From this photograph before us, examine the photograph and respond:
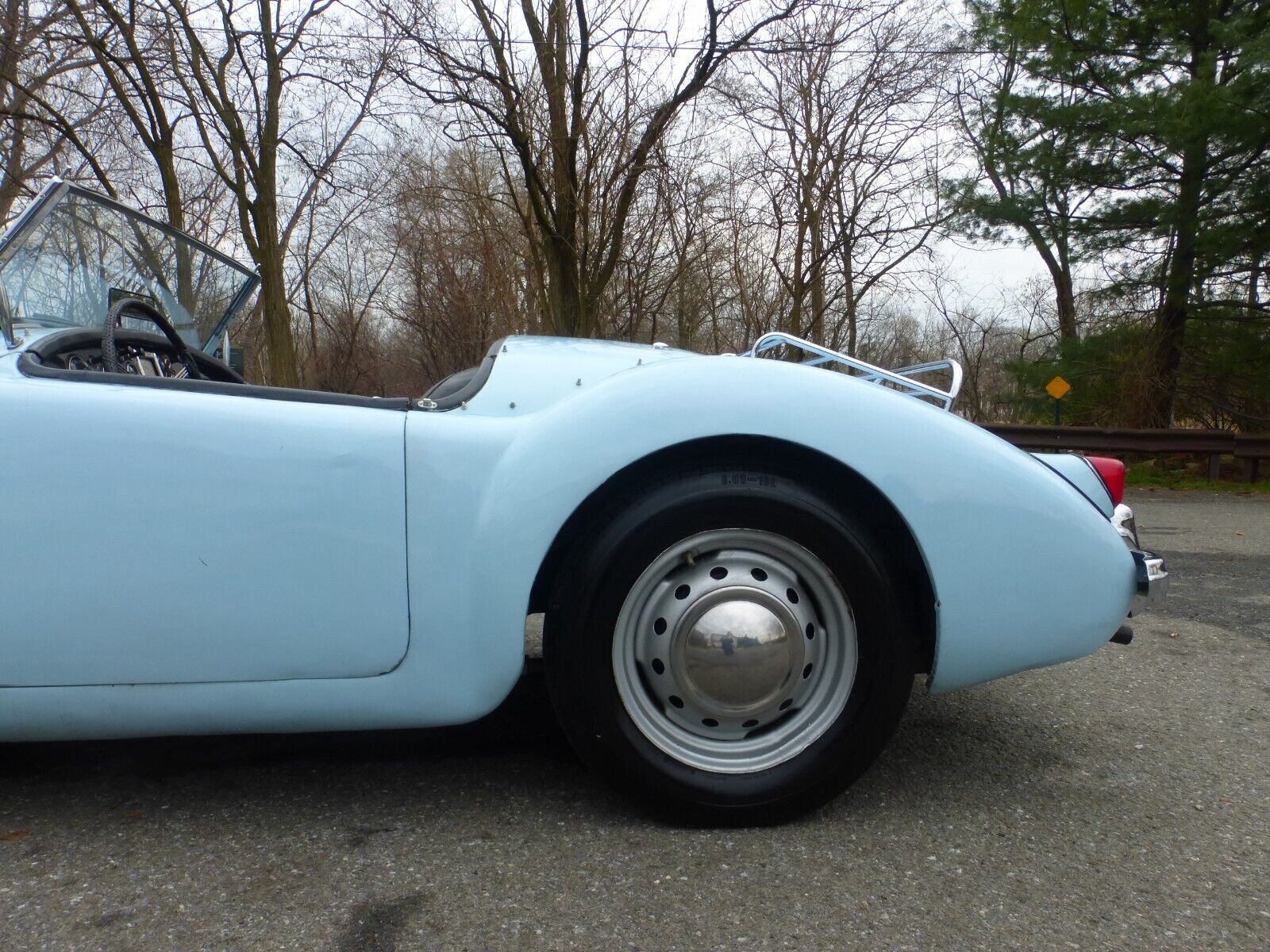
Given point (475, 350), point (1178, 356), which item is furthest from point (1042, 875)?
point (475, 350)

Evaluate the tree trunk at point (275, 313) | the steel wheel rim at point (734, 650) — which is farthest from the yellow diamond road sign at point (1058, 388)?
the steel wheel rim at point (734, 650)

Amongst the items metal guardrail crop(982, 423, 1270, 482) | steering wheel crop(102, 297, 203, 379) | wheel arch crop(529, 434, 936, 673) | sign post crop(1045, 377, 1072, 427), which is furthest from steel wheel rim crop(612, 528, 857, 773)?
sign post crop(1045, 377, 1072, 427)

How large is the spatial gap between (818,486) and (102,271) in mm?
2134

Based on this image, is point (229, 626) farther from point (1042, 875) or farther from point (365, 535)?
point (1042, 875)

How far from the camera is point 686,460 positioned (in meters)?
1.90

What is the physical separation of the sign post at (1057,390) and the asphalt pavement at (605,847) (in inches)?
449

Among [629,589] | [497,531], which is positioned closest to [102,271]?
[497,531]

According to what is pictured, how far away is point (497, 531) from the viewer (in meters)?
1.79

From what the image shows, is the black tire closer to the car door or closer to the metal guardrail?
the car door

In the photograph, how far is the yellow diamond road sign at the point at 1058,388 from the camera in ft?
42.8

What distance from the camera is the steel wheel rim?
185 cm

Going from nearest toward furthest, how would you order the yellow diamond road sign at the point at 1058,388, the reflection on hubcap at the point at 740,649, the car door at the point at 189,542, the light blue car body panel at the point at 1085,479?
1. the car door at the point at 189,542
2. the reflection on hubcap at the point at 740,649
3. the light blue car body panel at the point at 1085,479
4. the yellow diamond road sign at the point at 1058,388

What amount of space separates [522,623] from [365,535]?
352 millimetres

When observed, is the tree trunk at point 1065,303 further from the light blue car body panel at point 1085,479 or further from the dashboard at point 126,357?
the dashboard at point 126,357
